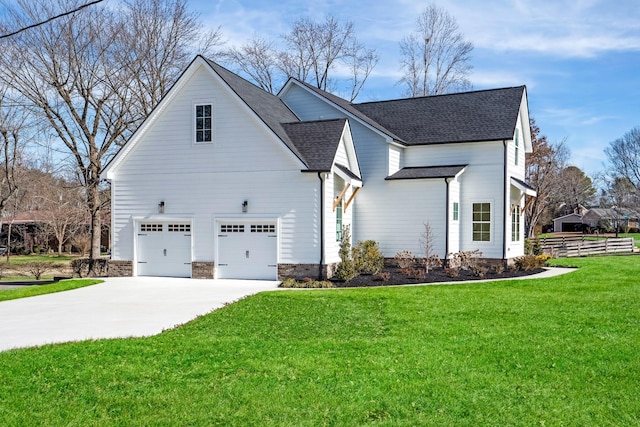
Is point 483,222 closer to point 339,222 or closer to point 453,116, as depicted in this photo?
point 453,116

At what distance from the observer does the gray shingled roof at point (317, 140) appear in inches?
676

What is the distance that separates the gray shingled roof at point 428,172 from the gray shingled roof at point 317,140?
3.40 m

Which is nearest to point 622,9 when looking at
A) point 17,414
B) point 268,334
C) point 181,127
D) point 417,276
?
point 417,276

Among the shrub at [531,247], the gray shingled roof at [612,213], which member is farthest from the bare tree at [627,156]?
the shrub at [531,247]

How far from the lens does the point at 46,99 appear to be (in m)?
25.0

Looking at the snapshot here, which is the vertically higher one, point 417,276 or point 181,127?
point 181,127

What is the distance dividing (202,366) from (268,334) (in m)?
2.11

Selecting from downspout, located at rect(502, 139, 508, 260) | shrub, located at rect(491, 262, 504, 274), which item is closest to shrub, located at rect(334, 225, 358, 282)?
shrub, located at rect(491, 262, 504, 274)

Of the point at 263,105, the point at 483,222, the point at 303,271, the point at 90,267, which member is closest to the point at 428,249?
the point at 483,222

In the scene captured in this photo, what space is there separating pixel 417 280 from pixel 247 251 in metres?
5.66

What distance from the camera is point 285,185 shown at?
17.5m

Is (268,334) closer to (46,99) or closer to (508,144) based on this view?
(508,144)

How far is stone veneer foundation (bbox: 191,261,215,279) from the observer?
59.1 feet

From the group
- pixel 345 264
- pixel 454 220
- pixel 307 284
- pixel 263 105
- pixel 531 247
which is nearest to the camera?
pixel 307 284
